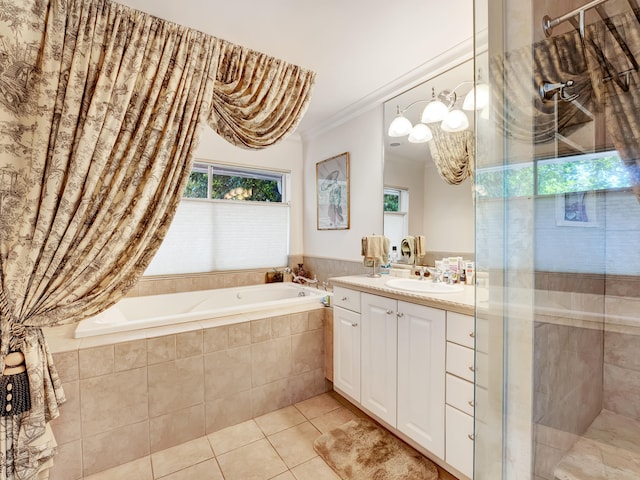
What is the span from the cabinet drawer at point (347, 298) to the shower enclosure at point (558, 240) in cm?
118

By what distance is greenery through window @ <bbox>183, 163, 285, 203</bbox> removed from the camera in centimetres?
316

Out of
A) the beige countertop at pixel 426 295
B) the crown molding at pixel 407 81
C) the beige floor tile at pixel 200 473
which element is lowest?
the beige floor tile at pixel 200 473

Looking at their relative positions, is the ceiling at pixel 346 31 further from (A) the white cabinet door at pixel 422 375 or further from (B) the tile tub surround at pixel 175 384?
(B) the tile tub surround at pixel 175 384

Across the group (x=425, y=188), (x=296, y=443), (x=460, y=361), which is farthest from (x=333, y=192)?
(x=296, y=443)

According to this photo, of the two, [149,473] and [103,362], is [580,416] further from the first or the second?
[103,362]

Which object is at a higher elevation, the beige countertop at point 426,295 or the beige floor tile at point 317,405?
the beige countertop at point 426,295

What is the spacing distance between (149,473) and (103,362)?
67 centimetres

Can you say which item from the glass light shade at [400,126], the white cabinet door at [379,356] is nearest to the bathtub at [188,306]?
the white cabinet door at [379,356]

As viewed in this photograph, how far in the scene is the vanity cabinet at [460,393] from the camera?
142 centimetres

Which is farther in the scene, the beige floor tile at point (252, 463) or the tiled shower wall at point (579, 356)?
the beige floor tile at point (252, 463)

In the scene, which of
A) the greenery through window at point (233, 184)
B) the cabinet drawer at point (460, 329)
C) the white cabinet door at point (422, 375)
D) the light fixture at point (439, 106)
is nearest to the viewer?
the cabinet drawer at point (460, 329)

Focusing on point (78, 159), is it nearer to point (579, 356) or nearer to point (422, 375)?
point (422, 375)

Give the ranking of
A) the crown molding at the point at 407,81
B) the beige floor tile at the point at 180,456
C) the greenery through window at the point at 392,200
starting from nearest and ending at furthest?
the beige floor tile at the point at 180,456, the crown molding at the point at 407,81, the greenery through window at the point at 392,200

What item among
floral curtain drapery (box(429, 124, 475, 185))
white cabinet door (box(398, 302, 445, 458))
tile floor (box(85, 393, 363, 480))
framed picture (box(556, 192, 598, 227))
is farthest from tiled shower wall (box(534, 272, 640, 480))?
tile floor (box(85, 393, 363, 480))
